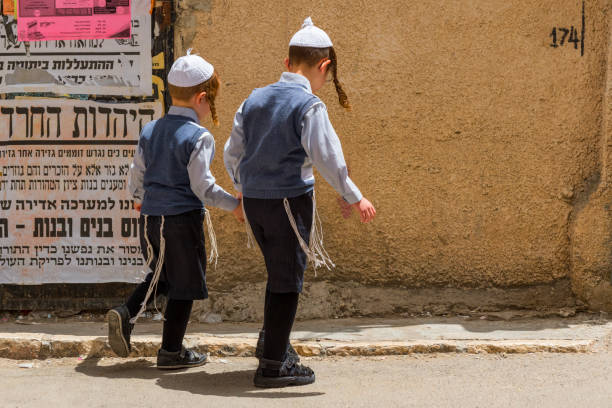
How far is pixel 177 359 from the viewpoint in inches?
157

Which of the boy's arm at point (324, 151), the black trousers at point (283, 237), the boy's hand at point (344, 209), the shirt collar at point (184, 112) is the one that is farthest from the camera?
the boy's hand at point (344, 209)

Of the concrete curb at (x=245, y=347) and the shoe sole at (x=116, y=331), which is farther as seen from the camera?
the concrete curb at (x=245, y=347)

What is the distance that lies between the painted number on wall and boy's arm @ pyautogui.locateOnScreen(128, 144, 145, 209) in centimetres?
255

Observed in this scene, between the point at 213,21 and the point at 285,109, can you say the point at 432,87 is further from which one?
the point at 285,109

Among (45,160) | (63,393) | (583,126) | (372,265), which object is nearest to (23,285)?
(45,160)

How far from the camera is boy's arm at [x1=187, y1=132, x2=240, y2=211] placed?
11.9ft

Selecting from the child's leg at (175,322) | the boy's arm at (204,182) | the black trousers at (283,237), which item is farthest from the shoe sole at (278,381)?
the boy's arm at (204,182)

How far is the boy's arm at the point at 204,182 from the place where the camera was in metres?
3.64

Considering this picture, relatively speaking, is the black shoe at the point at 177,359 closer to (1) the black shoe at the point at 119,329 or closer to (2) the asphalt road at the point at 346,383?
(2) the asphalt road at the point at 346,383

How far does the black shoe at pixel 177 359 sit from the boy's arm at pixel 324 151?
1224 mm

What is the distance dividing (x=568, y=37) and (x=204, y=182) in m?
2.52

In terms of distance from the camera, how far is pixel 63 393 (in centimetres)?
362

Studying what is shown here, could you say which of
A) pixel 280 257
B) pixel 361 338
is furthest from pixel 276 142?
pixel 361 338

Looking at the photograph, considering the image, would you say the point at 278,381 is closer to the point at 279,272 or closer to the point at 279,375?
the point at 279,375
